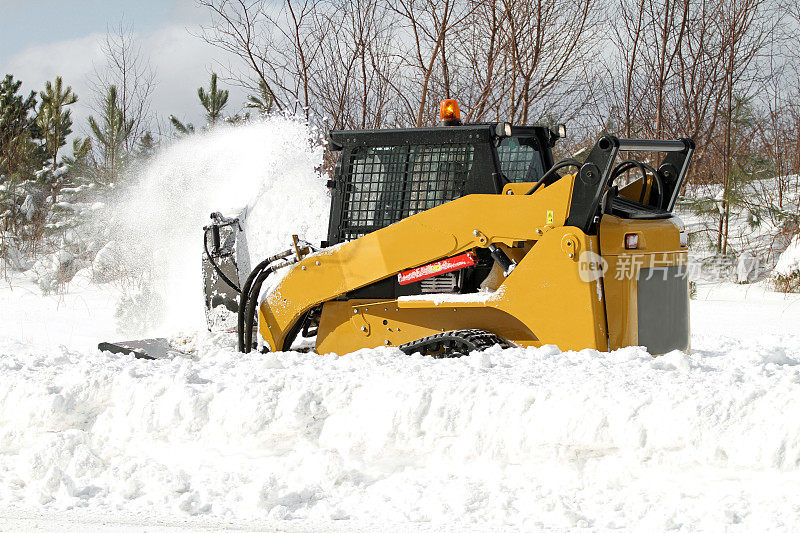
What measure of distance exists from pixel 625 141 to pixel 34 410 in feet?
11.8

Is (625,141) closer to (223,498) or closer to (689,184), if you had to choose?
(223,498)

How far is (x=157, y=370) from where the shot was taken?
4.31m

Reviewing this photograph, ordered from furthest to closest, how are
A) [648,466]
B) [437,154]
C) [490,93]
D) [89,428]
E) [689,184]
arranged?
1. [689,184]
2. [490,93]
3. [437,154]
4. [89,428]
5. [648,466]

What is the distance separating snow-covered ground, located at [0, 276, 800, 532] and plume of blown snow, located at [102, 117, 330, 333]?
333 cm

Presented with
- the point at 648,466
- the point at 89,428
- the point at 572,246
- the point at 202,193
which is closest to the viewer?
the point at 648,466

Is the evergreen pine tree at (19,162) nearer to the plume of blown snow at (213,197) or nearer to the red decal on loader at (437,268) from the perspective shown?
the plume of blown snow at (213,197)

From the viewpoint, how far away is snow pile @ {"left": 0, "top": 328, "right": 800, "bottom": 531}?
10.00 ft

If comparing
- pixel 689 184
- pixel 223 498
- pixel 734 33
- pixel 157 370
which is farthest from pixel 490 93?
pixel 223 498

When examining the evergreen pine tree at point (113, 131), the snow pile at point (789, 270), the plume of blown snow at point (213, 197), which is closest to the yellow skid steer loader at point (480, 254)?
the plume of blown snow at point (213, 197)

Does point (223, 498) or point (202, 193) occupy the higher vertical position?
point (202, 193)

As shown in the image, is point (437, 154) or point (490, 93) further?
point (490, 93)

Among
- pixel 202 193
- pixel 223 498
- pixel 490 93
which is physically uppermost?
pixel 490 93

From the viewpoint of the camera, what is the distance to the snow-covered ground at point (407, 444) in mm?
3016

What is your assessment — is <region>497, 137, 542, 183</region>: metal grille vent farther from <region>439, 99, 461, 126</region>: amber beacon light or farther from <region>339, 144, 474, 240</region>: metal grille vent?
<region>339, 144, 474, 240</region>: metal grille vent
